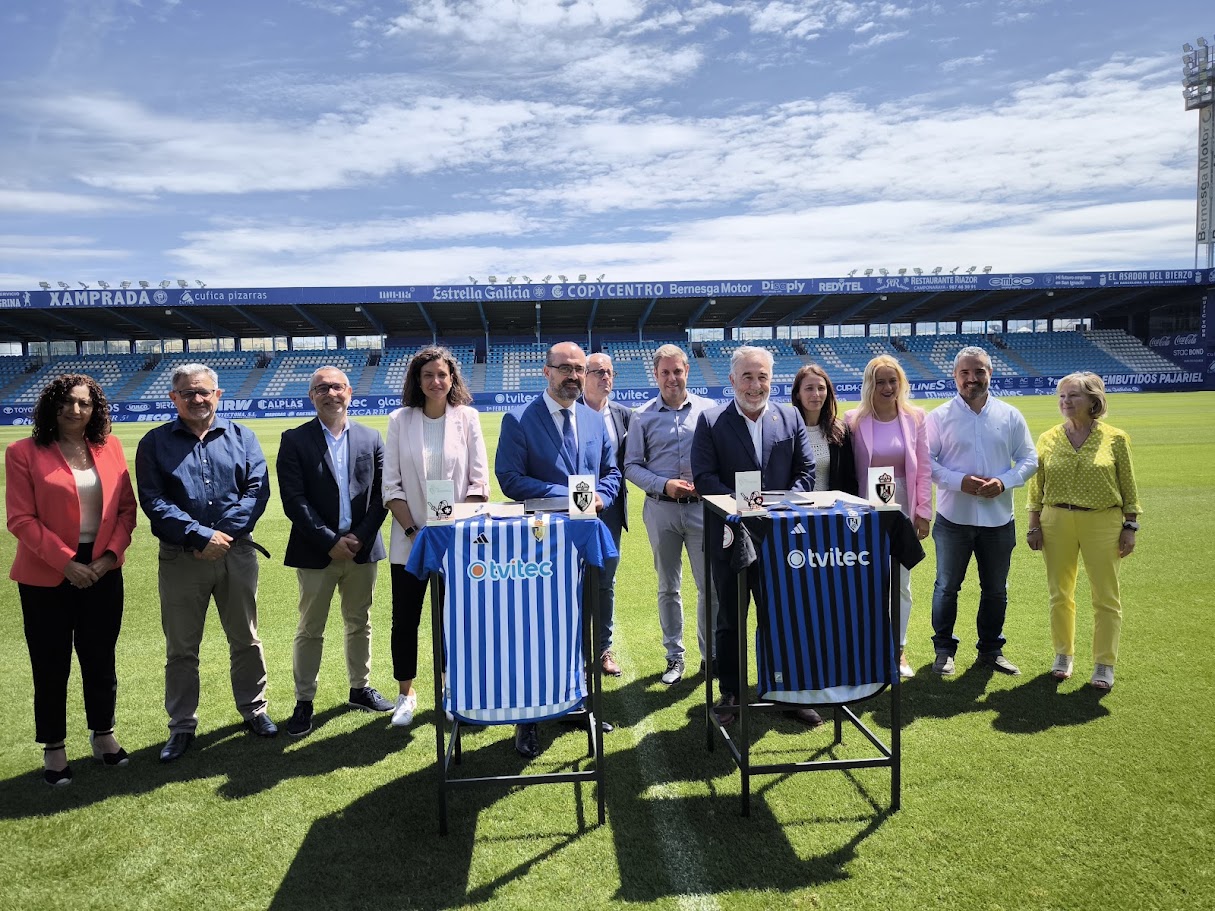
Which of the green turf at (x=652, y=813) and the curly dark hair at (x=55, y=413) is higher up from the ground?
the curly dark hair at (x=55, y=413)

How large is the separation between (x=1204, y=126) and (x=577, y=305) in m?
52.7

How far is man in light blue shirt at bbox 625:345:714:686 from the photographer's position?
487 centimetres

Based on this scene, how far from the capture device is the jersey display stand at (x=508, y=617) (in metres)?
3.18

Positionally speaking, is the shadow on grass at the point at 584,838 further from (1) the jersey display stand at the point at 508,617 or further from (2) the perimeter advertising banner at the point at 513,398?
(2) the perimeter advertising banner at the point at 513,398

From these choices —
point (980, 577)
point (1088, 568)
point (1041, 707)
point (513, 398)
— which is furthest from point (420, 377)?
point (513, 398)

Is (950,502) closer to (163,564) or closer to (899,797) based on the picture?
(899,797)

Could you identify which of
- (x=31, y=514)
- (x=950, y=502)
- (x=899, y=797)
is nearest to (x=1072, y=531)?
(x=950, y=502)

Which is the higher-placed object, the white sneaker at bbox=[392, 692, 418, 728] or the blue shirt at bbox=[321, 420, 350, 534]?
the blue shirt at bbox=[321, 420, 350, 534]

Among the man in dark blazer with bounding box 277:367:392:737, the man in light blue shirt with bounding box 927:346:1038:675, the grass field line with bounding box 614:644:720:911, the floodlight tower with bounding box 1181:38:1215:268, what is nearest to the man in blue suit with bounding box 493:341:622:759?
the grass field line with bounding box 614:644:720:911

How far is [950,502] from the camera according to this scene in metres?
4.97

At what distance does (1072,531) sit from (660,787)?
3109 mm

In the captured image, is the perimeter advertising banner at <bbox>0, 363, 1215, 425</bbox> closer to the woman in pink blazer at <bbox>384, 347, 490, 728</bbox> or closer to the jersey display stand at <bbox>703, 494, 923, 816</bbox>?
the woman in pink blazer at <bbox>384, 347, 490, 728</bbox>

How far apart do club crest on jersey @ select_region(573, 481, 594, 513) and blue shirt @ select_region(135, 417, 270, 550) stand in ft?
6.28

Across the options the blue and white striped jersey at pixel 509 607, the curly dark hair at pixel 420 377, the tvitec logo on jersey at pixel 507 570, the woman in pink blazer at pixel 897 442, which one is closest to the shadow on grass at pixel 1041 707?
the woman in pink blazer at pixel 897 442
